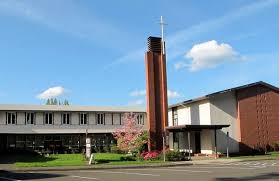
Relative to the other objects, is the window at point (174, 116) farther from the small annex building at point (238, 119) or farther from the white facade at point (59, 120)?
the white facade at point (59, 120)

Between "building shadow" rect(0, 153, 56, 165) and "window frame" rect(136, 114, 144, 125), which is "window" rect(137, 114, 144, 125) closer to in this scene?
"window frame" rect(136, 114, 144, 125)

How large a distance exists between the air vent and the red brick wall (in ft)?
30.7

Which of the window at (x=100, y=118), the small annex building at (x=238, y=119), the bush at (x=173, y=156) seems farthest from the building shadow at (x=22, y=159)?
the window at (x=100, y=118)

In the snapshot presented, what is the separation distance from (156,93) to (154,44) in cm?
492

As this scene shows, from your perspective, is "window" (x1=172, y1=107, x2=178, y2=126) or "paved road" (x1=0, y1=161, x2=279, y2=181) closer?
"paved road" (x1=0, y1=161, x2=279, y2=181)

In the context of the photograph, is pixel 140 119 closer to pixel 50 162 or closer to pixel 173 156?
pixel 173 156

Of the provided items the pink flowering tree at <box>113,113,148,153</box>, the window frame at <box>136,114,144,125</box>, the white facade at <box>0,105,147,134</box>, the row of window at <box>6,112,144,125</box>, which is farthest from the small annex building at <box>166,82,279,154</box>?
the row of window at <box>6,112,144,125</box>

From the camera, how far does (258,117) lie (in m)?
47.7

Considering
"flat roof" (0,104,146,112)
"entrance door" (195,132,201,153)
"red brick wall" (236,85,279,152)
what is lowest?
"entrance door" (195,132,201,153)

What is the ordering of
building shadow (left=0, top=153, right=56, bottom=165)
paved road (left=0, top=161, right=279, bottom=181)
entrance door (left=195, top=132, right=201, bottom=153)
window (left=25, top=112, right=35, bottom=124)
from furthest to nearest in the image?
window (left=25, top=112, right=35, bottom=124) → entrance door (left=195, top=132, right=201, bottom=153) → building shadow (left=0, top=153, right=56, bottom=165) → paved road (left=0, top=161, right=279, bottom=181)

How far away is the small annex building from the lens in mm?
46188

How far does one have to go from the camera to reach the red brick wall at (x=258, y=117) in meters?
46.9

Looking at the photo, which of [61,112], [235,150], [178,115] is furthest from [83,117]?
[235,150]

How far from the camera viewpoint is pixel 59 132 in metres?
61.8
